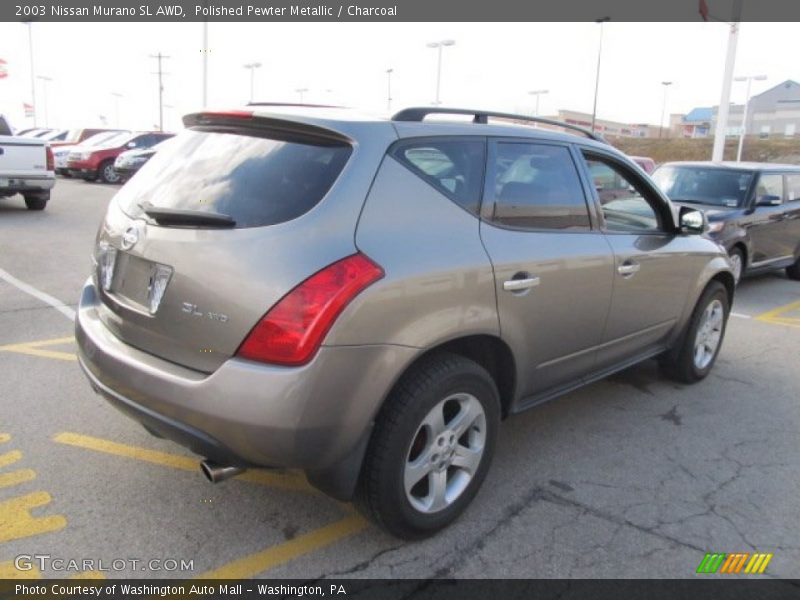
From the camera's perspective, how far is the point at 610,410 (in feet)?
14.5

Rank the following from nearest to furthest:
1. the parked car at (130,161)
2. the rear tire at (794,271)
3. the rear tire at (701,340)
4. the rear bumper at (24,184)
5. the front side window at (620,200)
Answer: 1. the front side window at (620,200)
2. the rear tire at (701,340)
3. the rear tire at (794,271)
4. the rear bumper at (24,184)
5. the parked car at (130,161)

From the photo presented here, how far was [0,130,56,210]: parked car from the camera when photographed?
11.9 metres

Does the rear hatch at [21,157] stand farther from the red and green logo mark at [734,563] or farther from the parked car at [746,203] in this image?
the red and green logo mark at [734,563]

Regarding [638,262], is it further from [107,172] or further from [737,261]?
[107,172]

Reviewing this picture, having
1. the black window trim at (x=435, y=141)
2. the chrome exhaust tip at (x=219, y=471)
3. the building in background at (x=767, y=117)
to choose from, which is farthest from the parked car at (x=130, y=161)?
the building in background at (x=767, y=117)

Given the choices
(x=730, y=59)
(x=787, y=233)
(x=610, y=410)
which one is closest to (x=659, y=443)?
(x=610, y=410)

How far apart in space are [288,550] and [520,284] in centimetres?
153

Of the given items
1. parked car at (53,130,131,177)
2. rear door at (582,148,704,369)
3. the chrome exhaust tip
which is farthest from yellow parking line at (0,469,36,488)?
parked car at (53,130,131,177)

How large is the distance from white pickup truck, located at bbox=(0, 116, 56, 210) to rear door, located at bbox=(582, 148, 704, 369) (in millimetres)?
11486

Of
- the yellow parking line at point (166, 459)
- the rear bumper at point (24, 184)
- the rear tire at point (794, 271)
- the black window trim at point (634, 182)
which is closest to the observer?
the yellow parking line at point (166, 459)

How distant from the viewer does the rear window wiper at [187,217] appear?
8.34 feet

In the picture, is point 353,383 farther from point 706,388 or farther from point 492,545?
point 706,388

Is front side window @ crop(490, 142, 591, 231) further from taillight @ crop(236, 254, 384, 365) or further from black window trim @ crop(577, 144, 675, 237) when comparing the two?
taillight @ crop(236, 254, 384, 365)

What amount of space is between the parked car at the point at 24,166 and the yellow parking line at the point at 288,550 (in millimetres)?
11723
